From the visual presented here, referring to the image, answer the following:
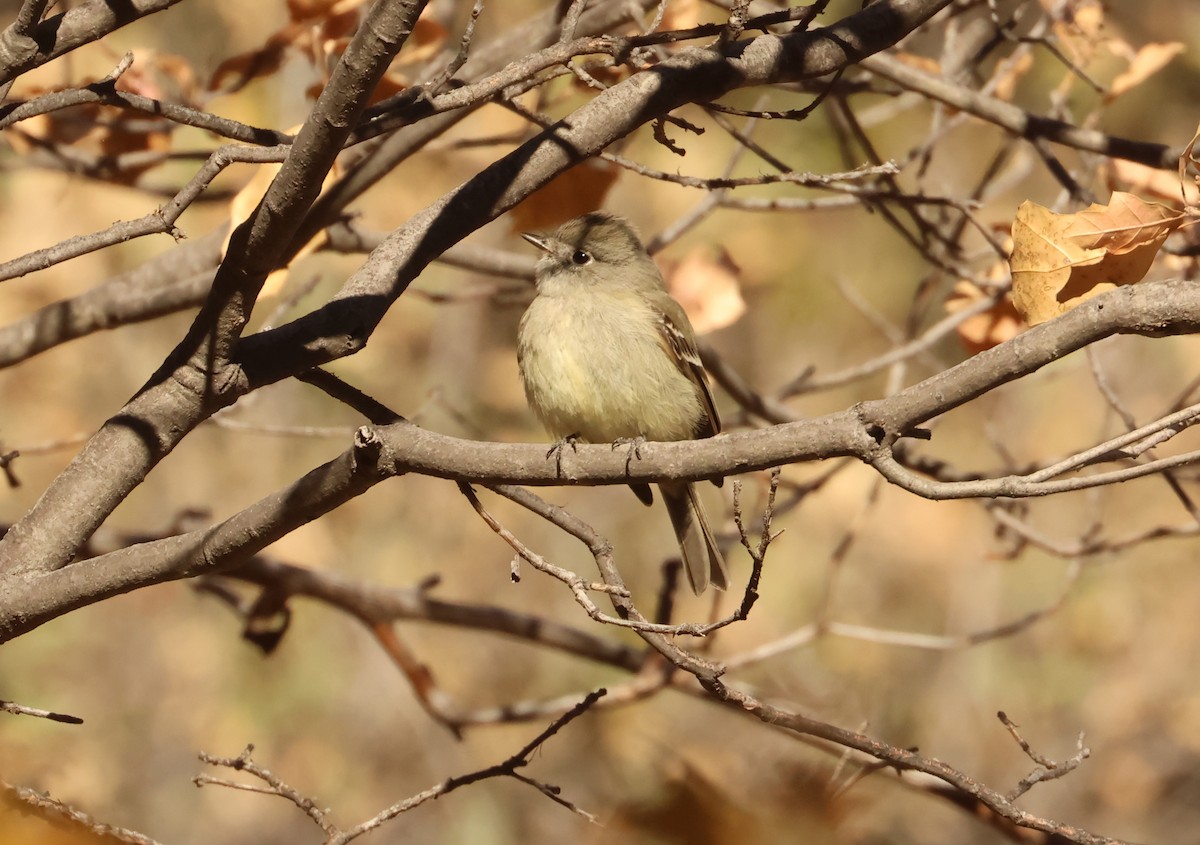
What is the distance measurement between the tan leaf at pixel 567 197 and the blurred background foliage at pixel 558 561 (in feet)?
9.19

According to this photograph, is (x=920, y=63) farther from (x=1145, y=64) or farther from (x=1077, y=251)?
(x=1077, y=251)

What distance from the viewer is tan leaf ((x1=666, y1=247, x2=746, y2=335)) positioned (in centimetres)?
453

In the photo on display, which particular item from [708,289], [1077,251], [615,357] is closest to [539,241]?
[615,357]

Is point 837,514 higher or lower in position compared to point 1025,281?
Answer: higher

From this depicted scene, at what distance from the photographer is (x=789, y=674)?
7.40 meters

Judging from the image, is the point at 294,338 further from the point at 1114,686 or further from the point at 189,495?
the point at 1114,686

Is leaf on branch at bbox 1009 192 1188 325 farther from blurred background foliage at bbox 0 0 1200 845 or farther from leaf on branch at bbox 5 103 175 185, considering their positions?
blurred background foliage at bbox 0 0 1200 845

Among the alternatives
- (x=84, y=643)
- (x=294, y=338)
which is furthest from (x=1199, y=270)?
(x=84, y=643)

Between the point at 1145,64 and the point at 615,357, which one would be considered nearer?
the point at 1145,64

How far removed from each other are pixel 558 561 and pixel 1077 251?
6352 mm

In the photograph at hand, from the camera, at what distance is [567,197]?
4.14 m

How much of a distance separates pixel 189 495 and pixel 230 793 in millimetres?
1979

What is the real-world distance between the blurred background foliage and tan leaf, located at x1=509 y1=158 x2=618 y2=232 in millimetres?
2801

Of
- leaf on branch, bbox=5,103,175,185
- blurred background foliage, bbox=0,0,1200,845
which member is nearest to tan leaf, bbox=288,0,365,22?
leaf on branch, bbox=5,103,175,185
